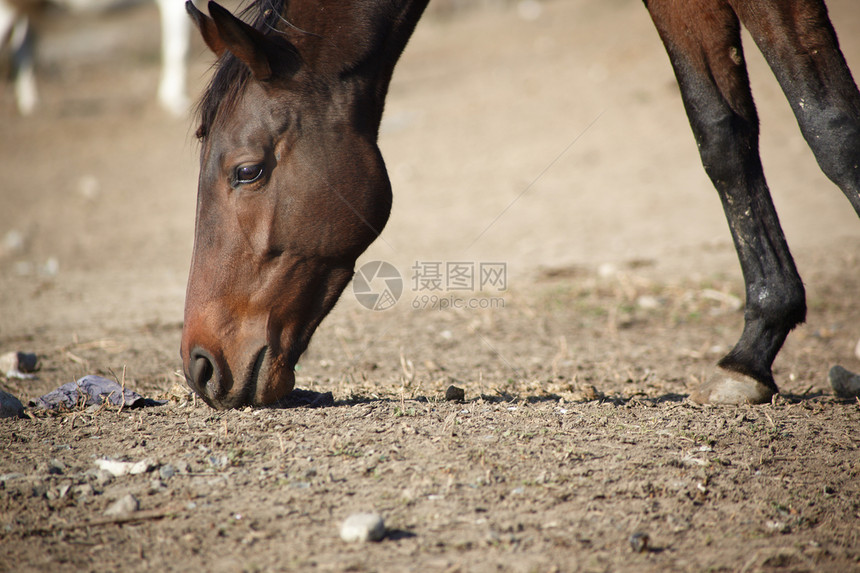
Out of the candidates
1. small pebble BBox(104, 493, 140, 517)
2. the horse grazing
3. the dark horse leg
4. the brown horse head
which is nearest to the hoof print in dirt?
the dark horse leg

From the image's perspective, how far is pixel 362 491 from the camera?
1.93 meters

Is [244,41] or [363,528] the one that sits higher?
[244,41]

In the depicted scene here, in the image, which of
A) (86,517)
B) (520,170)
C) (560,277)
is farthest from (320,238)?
(520,170)

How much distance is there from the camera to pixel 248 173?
2.38 meters

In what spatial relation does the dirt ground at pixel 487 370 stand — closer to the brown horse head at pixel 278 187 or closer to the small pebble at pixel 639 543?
the small pebble at pixel 639 543

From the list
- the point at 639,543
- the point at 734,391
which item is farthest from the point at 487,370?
the point at 639,543

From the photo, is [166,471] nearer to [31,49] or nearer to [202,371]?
[202,371]

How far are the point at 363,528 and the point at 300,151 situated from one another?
131 cm

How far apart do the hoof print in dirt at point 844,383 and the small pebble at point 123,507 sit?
8.88 ft

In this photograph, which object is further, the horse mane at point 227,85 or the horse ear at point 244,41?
the horse mane at point 227,85

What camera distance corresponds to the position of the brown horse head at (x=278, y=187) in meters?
2.31

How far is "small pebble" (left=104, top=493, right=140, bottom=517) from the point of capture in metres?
1.86

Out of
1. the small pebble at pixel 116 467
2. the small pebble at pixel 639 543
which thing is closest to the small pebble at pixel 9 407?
the small pebble at pixel 116 467

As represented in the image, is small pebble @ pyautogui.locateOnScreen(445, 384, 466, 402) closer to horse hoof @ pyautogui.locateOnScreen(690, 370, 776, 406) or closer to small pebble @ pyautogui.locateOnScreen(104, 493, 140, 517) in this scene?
horse hoof @ pyautogui.locateOnScreen(690, 370, 776, 406)
